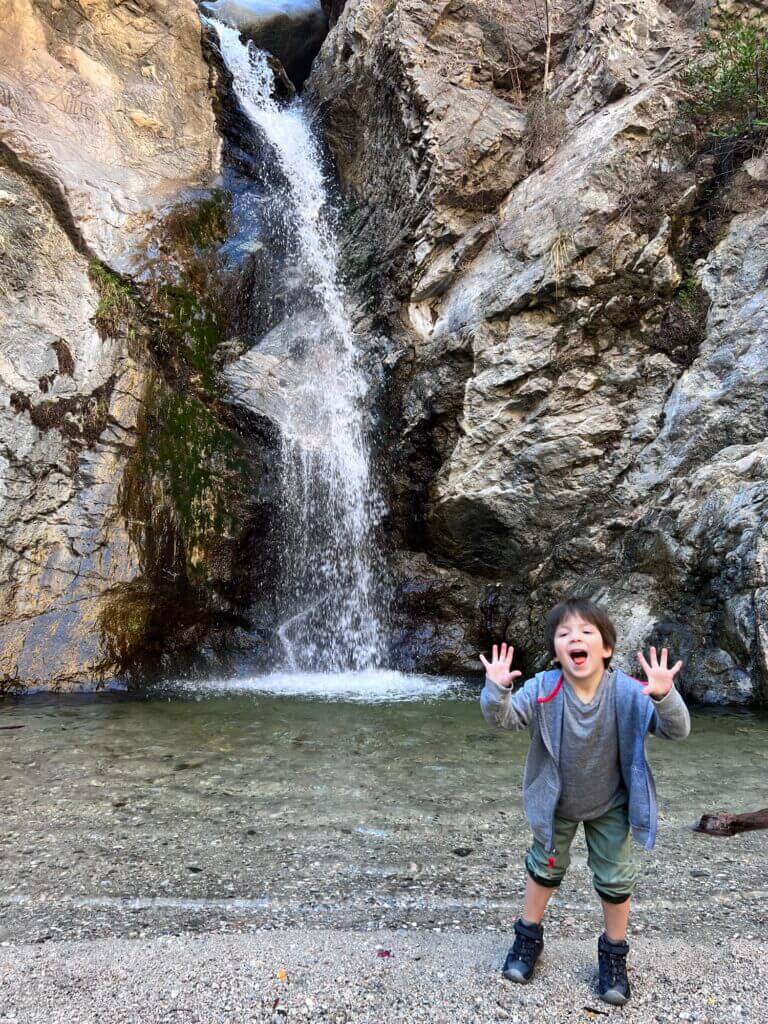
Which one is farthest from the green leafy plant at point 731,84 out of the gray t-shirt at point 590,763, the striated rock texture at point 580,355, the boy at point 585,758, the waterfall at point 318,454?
the gray t-shirt at point 590,763

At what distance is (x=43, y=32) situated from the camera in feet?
39.1

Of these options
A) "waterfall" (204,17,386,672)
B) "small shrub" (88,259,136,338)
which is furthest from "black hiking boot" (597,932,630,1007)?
"small shrub" (88,259,136,338)

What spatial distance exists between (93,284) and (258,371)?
2.92 meters

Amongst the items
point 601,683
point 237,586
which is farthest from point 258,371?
point 601,683

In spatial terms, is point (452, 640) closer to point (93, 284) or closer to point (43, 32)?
point (93, 284)

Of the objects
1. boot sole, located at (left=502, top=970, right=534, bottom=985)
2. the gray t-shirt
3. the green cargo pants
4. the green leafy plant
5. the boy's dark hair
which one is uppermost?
the green leafy plant

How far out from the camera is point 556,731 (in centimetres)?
216

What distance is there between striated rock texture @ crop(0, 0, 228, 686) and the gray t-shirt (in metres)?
7.55

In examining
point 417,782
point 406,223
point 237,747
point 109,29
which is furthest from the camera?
point 109,29

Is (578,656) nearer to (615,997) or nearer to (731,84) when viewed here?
(615,997)

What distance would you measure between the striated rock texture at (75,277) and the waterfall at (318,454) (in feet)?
7.04

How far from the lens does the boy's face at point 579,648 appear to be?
210 centimetres

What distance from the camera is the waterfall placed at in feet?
32.0

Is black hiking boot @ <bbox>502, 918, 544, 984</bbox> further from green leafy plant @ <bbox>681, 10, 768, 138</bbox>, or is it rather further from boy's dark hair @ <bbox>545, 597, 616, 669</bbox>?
green leafy plant @ <bbox>681, 10, 768, 138</bbox>
